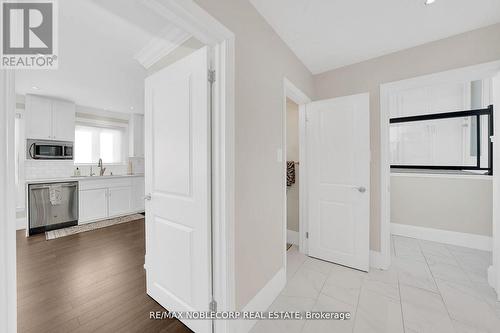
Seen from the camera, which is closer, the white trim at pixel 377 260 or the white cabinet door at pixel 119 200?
the white trim at pixel 377 260

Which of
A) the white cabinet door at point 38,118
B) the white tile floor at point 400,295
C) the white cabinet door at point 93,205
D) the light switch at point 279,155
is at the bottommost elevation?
the white tile floor at point 400,295

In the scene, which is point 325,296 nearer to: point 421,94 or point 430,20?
point 430,20

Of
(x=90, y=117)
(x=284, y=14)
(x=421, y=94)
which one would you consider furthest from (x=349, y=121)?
(x=90, y=117)

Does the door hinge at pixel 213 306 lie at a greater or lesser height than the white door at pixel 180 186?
lesser

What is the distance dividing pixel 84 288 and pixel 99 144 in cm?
381

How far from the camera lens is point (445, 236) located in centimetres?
301

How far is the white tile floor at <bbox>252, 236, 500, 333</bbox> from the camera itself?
5.11 ft

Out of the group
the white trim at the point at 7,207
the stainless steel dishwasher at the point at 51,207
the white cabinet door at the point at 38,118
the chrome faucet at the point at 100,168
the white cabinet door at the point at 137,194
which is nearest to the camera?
the white trim at the point at 7,207

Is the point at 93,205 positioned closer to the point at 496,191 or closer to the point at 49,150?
the point at 49,150

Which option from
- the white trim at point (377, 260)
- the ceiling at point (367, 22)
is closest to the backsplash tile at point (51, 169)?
the ceiling at point (367, 22)

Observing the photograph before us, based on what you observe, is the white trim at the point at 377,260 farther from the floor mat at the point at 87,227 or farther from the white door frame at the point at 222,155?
the floor mat at the point at 87,227

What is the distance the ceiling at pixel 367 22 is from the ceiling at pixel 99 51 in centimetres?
107

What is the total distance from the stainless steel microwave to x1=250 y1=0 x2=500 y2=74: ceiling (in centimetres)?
451

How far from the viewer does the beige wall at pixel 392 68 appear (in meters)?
1.99
